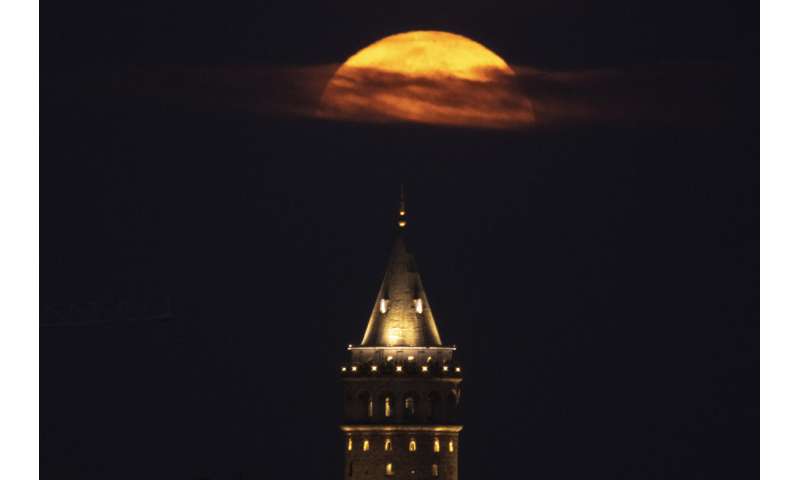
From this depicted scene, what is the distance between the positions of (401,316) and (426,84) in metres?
8.82

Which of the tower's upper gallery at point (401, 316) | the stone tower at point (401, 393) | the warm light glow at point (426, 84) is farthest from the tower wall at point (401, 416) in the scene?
the warm light glow at point (426, 84)

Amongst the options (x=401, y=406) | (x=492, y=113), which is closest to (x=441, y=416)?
(x=401, y=406)

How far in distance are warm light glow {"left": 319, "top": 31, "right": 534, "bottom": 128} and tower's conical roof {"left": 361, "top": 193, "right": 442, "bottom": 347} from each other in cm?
625

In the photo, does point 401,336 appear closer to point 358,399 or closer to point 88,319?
point 358,399

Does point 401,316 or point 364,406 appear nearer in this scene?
point 401,316

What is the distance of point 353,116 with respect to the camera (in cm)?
11725

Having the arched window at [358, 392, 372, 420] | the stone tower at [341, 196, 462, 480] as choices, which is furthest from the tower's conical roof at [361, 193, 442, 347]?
the arched window at [358, 392, 372, 420]

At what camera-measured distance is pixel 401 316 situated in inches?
4641

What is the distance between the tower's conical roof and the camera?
387 ft

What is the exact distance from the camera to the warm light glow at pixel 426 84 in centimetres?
11438

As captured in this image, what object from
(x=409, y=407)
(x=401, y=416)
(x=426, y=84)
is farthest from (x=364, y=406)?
(x=426, y=84)

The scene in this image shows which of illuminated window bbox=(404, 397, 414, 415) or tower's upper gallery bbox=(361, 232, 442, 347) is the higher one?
tower's upper gallery bbox=(361, 232, 442, 347)

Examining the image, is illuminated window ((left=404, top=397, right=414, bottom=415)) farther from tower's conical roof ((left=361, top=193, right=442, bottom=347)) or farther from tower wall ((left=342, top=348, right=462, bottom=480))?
tower's conical roof ((left=361, top=193, right=442, bottom=347))

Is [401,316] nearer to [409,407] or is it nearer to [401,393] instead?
[401,393]
